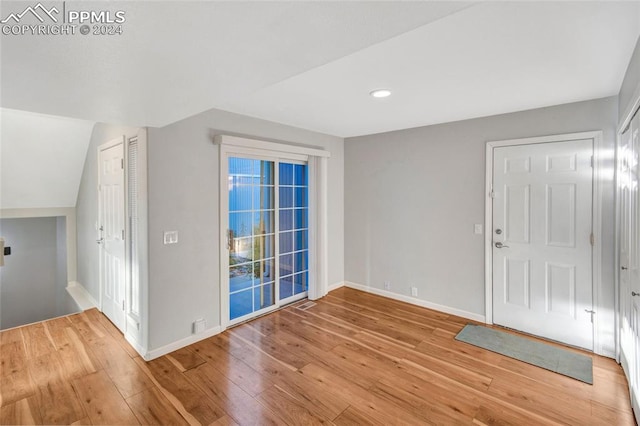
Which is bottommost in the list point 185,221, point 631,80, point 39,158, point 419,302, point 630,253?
point 419,302

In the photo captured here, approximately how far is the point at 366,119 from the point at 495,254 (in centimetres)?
222

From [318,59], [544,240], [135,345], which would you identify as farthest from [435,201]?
[135,345]

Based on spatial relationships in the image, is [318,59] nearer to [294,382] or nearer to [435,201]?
[294,382]

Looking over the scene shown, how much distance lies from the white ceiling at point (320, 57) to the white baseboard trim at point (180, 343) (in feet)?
6.90

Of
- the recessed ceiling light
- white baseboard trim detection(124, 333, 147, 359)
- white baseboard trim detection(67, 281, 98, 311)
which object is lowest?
white baseboard trim detection(124, 333, 147, 359)

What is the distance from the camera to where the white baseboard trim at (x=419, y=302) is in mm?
3650

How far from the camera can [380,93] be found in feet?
8.70

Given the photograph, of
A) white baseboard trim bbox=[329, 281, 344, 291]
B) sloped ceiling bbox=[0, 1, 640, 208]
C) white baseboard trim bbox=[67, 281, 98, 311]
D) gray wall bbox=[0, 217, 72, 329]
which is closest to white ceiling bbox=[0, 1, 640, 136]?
sloped ceiling bbox=[0, 1, 640, 208]

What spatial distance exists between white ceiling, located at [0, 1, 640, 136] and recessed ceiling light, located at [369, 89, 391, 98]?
80 mm

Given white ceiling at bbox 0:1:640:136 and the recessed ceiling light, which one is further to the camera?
the recessed ceiling light

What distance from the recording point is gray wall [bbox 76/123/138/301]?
3.84 m

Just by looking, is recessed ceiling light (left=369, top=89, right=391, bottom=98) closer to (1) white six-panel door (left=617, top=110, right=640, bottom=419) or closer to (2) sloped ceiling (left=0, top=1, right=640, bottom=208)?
(2) sloped ceiling (left=0, top=1, right=640, bottom=208)

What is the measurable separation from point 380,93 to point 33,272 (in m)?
Result: 6.38

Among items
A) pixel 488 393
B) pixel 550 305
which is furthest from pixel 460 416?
pixel 550 305
